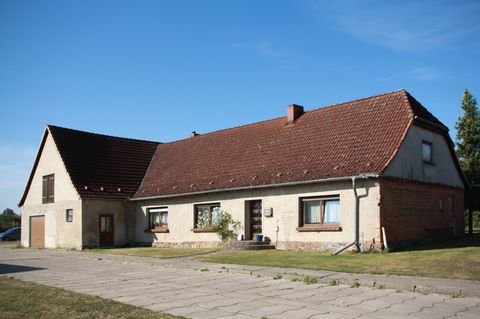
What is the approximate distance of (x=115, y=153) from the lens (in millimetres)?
32281

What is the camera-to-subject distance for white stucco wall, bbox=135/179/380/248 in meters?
18.5

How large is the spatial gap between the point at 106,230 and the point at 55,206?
148 inches

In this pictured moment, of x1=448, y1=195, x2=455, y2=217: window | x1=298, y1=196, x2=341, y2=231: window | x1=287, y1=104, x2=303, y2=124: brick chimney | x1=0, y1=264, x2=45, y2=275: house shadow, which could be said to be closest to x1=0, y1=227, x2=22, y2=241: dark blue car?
x1=0, y1=264, x2=45, y2=275: house shadow

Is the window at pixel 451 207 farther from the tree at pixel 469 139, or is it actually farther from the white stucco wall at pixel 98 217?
the white stucco wall at pixel 98 217

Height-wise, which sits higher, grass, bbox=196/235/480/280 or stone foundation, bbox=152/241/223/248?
grass, bbox=196/235/480/280

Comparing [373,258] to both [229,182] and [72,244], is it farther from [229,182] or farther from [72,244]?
[72,244]

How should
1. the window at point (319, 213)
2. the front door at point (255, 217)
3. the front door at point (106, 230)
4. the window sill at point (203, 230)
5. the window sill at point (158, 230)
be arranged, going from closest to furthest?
the window at point (319, 213) → the front door at point (255, 217) → the window sill at point (203, 230) → the window sill at point (158, 230) → the front door at point (106, 230)

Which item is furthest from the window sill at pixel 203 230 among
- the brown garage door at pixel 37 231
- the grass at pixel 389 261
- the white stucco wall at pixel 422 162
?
the brown garage door at pixel 37 231

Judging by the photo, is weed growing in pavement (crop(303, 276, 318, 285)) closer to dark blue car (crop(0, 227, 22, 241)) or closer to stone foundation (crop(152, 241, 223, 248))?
stone foundation (crop(152, 241, 223, 248))

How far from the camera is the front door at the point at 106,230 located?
92.7 feet

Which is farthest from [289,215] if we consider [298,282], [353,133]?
[298,282]

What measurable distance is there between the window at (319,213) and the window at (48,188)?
1680 centimetres

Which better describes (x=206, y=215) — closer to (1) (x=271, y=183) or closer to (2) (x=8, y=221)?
(1) (x=271, y=183)

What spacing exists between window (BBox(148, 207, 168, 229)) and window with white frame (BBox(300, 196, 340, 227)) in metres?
9.60
